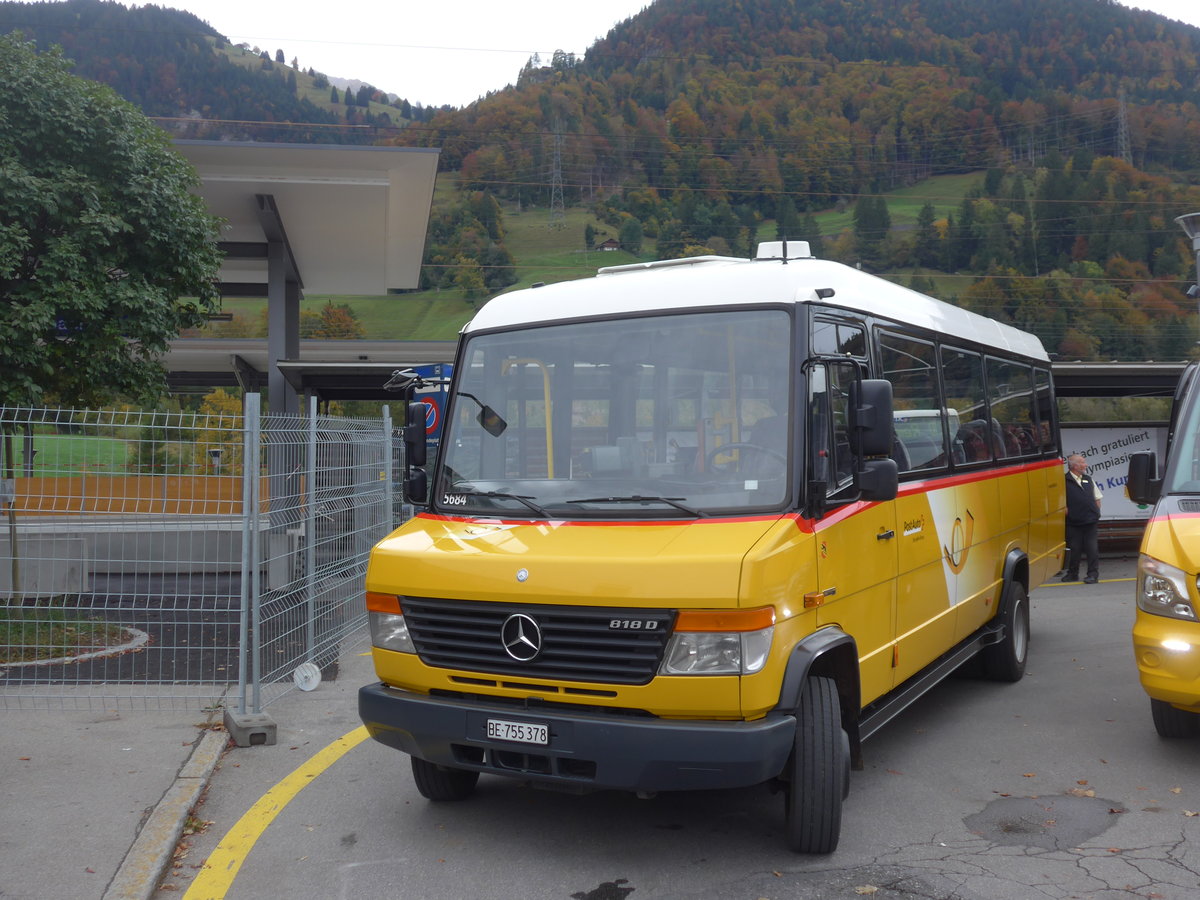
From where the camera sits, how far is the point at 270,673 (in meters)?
7.75

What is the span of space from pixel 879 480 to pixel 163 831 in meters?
3.74

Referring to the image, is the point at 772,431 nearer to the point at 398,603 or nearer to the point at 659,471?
the point at 659,471

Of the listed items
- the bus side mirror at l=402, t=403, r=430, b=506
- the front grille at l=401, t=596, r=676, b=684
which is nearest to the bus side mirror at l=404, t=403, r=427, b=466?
the bus side mirror at l=402, t=403, r=430, b=506

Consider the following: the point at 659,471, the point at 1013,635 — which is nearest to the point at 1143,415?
the point at 1013,635

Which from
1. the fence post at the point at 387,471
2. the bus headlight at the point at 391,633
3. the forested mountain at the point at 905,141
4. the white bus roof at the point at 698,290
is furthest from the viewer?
the forested mountain at the point at 905,141

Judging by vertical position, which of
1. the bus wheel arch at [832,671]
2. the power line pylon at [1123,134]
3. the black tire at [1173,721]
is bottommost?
the black tire at [1173,721]

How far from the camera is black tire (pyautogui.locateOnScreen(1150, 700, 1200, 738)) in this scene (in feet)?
23.1

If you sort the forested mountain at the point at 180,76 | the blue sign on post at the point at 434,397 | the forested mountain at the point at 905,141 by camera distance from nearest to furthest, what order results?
1. the blue sign on post at the point at 434,397
2. the forested mountain at the point at 905,141
3. the forested mountain at the point at 180,76

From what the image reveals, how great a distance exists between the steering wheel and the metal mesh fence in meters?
2.99

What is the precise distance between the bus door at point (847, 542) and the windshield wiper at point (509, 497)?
50.4 inches

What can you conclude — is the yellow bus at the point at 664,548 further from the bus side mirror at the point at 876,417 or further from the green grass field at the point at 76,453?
the green grass field at the point at 76,453

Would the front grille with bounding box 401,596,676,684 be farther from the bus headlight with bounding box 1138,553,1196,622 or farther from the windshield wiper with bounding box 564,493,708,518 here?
the bus headlight with bounding box 1138,553,1196,622

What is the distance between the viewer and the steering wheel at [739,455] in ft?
17.3

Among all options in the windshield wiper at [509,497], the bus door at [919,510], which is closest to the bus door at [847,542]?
the bus door at [919,510]
